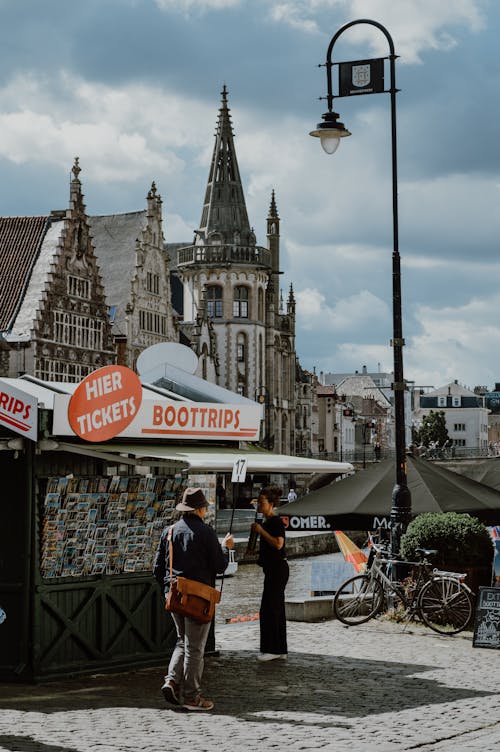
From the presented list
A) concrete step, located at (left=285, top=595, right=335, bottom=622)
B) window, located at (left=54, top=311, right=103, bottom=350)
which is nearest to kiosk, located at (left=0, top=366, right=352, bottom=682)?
concrete step, located at (left=285, top=595, right=335, bottom=622)

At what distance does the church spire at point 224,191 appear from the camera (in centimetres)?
9131

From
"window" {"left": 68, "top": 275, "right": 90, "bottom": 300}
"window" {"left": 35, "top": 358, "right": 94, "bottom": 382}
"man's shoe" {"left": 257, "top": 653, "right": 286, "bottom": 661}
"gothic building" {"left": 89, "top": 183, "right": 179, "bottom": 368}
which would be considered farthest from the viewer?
"gothic building" {"left": 89, "top": 183, "right": 179, "bottom": 368}

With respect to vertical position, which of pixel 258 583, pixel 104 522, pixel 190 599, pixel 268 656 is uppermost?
pixel 104 522

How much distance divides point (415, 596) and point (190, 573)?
586 centimetres

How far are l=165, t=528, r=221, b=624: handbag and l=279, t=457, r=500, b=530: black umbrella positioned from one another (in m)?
6.33

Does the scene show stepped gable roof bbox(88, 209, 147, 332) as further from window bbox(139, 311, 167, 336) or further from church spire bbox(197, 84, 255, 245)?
church spire bbox(197, 84, 255, 245)

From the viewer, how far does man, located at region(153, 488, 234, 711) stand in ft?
31.8

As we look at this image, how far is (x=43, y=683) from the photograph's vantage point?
11.0 metres

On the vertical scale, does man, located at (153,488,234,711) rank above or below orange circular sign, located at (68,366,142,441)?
below

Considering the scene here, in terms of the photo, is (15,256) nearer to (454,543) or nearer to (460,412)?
(454,543)

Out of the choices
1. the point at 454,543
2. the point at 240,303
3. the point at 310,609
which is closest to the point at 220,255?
the point at 240,303

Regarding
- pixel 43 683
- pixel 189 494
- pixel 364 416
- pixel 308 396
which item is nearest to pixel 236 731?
pixel 189 494

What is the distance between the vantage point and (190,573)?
9.81 metres

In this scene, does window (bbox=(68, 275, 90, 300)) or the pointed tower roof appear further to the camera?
the pointed tower roof
